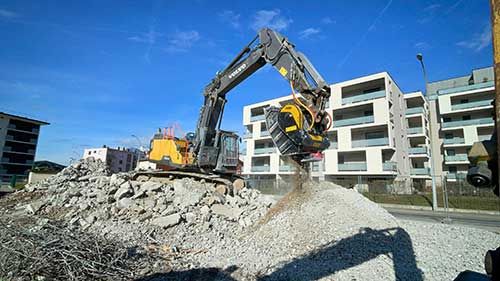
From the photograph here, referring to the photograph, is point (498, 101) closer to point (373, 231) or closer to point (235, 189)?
point (373, 231)

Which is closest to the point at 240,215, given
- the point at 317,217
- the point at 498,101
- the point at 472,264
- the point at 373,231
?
the point at 317,217

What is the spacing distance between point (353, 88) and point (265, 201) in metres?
23.7

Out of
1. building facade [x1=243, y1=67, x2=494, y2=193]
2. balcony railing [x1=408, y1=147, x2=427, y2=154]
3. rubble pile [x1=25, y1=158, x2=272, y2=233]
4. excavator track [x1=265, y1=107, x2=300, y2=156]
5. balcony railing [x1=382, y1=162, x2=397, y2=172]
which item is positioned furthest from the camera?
balcony railing [x1=408, y1=147, x2=427, y2=154]

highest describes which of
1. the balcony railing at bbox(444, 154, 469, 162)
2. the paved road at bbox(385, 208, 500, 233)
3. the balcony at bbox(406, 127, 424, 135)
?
the balcony at bbox(406, 127, 424, 135)

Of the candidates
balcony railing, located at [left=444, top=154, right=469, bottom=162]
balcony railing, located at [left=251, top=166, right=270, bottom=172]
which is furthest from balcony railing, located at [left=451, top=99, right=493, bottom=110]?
balcony railing, located at [left=251, top=166, right=270, bottom=172]

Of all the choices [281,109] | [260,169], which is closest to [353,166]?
[260,169]

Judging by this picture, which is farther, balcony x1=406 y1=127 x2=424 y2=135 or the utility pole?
balcony x1=406 y1=127 x2=424 y2=135

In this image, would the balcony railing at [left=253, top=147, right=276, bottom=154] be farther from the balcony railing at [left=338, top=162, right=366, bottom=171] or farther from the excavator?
the excavator

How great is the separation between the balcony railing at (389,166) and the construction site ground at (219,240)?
19.0 metres

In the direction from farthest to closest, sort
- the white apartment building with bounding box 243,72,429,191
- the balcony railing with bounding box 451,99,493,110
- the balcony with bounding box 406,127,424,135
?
1. the balcony with bounding box 406,127,424,135
2. the balcony railing with bounding box 451,99,493,110
3. the white apartment building with bounding box 243,72,429,191

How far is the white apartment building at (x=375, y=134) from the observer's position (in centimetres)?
2553

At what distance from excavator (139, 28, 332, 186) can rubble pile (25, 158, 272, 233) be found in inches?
49.6

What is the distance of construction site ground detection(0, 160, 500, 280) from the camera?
4.29 m

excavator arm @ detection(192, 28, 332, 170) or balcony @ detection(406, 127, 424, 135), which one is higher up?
balcony @ detection(406, 127, 424, 135)
